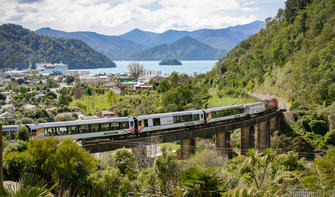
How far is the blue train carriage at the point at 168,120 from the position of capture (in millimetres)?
21812

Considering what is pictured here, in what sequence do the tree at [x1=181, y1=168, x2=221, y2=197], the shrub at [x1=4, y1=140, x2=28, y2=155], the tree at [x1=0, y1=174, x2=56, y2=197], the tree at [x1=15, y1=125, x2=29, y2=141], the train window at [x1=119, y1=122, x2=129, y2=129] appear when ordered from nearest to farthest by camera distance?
Result: the tree at [x1=0, y1=174, x2=56, y2=197], the tree at [x1=181, y1=168, x2=221, y2=197], the shrub at [x1=4, y1=140, x2=28, y2=155], the tree at [x1=15, y1=125, x2=29, y2=141], the train window at [x1=119, y1=122, x2=129, y2=129]

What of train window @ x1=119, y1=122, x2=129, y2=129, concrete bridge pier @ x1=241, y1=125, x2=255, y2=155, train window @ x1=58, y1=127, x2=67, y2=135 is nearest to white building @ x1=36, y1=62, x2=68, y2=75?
concrete bridge pier @ x1=241, y1=125, x2=255, y2=155

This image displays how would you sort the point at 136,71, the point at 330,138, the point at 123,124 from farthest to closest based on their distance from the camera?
the point at 136,71
the point at 330,138
the point at 123,124

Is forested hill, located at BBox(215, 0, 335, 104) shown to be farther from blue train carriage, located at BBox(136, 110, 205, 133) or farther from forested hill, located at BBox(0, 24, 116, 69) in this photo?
forested hill, located at BBox(0, 24, 116, 69)

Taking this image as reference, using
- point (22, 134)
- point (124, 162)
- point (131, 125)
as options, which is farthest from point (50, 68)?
point (124, 162)

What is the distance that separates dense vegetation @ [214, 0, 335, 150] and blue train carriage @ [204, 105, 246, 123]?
629 centimetres

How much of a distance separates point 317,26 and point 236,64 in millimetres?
24520

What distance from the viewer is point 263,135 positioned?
1335 inches

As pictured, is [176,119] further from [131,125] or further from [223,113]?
[223,113]

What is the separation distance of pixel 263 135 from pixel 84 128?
22004 millimetres

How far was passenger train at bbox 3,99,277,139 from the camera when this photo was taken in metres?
18.4

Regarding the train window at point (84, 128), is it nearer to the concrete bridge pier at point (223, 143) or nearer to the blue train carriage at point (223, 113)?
the blue train carriage at point (223, 113)

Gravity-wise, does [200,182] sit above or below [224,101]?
above

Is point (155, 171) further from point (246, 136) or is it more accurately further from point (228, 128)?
point (246, 136)
